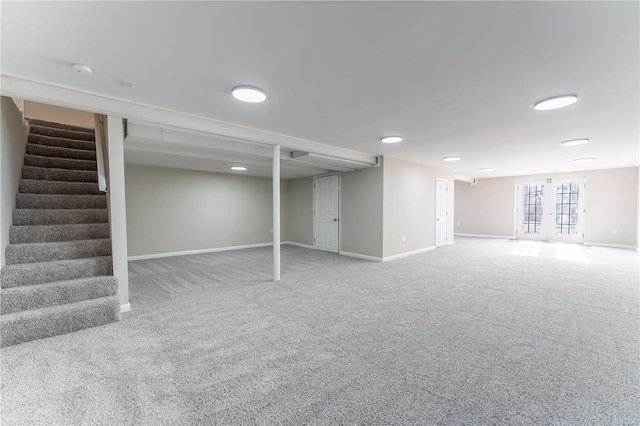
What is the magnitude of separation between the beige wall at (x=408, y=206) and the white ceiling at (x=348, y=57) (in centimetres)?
276

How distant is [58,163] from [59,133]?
38.1 inches

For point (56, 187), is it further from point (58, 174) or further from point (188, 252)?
point (188, 252)

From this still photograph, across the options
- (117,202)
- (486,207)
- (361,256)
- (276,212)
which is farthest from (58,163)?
(486,207)

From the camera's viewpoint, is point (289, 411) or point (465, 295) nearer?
point (289, 411)

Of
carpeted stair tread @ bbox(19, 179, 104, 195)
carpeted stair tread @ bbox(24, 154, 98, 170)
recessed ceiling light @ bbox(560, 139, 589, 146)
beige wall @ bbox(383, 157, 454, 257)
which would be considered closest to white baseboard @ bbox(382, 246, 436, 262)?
beige wall @ bbox(383, 157, 454, 257)

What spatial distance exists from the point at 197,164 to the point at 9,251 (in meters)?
3.62

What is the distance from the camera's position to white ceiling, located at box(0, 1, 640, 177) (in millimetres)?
1612

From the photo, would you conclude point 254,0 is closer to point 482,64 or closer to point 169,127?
point 482,64

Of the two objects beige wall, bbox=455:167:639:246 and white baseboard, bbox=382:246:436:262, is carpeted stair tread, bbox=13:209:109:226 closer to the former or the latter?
white baseboard, bbox=382:246:436:262

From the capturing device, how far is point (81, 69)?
2.31m

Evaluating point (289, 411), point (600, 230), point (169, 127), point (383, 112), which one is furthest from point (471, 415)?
point (600, 230)

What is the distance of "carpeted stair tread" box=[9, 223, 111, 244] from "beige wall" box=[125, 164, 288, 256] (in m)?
2.90

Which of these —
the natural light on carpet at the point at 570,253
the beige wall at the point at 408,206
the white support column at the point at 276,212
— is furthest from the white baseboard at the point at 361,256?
the natural light on carpet at the point at 570,253

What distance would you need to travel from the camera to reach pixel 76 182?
4168mm
